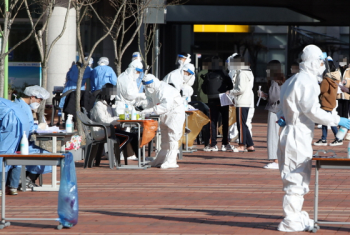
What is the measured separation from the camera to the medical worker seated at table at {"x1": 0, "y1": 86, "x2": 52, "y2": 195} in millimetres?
8102

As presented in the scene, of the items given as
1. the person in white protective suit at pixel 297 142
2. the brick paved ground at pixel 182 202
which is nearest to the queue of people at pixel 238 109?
the person in white protective suit at pixel 297 142

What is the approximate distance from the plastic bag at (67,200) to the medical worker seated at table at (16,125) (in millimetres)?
1932

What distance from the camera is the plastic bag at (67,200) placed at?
20.9ft

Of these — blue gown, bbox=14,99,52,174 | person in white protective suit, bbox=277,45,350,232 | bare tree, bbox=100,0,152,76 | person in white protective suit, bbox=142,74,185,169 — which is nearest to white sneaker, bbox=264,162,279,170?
person in white protective suit, bbox=142,74,185,169

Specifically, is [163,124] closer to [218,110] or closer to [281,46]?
[218,110]

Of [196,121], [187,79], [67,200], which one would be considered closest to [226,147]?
[196,121]

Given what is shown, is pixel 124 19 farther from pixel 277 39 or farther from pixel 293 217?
pixel 277 39

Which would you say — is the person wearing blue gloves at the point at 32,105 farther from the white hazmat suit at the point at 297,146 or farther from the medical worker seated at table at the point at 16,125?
the white hazmat suit at the point at 297,146

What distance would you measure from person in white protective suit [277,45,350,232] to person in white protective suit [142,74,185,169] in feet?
15.4

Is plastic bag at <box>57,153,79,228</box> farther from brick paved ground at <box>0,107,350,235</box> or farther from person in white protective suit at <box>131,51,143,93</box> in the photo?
A: person in white protective suit at <box>131,51,143,93</box>

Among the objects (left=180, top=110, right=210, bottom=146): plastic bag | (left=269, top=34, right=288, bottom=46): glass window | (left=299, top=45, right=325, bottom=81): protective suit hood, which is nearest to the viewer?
(left=299, top=45, right=325, bottom=81): protective suit hood

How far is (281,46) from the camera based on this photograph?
3559cm

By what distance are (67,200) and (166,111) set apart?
14.9 ft

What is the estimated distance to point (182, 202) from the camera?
312 inches
